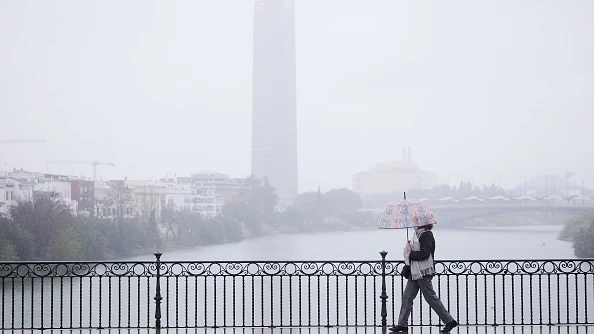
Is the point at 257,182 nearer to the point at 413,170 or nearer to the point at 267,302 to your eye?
the point at 413,170

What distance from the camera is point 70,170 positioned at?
6938cm

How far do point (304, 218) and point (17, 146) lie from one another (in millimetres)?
27456

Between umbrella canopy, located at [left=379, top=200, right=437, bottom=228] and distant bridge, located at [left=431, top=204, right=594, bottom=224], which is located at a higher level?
umbrella canopy, located at [left=379, top=200, right=437, bottom=228]

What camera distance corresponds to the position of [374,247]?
51.2 m

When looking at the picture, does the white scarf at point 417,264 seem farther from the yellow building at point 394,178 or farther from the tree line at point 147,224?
the yellow building at point 394,178

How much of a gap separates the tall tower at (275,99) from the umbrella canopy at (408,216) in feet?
232

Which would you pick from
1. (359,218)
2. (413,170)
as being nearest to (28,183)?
(359,218)

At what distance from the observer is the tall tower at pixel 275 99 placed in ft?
288

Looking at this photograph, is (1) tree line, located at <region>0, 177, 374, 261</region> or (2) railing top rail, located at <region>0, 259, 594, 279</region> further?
(1) tree line, located at <region>0, 177, 374, 261</region>

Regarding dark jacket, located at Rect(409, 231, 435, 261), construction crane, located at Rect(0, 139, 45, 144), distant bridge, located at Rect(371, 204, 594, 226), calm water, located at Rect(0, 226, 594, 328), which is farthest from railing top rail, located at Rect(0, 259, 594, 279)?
construction crane, located at Rect(0, 139, 45, 144)

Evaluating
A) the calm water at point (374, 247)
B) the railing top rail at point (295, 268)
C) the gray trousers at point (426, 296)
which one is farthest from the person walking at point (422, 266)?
the calm water at point (374, 247)

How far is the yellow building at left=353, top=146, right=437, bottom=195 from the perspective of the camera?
76750 mm

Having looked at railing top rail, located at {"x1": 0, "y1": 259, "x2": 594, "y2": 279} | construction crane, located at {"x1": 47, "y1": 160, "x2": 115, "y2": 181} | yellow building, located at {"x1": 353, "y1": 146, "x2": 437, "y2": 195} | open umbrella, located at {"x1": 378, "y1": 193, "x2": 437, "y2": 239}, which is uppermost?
construction crane, located at {"x1": 47, "y1": 160, "x2": 115, "y2": 181}

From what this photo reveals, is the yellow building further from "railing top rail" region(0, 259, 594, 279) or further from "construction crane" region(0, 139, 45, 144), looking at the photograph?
"railing top rail" region(0, 259, 594, 279)
